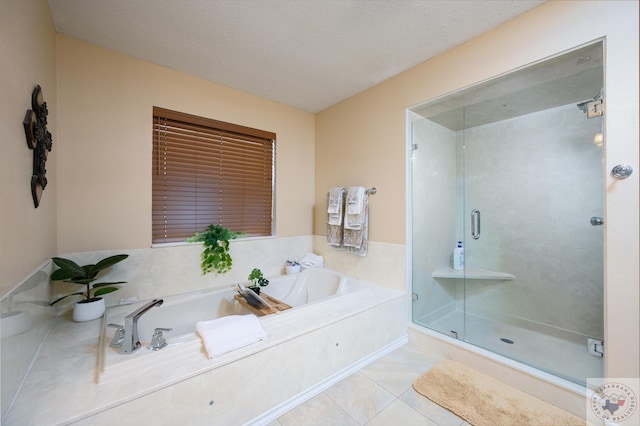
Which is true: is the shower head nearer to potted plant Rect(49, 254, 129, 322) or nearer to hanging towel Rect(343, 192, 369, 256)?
hanging towel Rect(343, 192, 369, 256)

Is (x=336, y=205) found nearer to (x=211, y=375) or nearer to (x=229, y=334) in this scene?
(x=229, y=334)

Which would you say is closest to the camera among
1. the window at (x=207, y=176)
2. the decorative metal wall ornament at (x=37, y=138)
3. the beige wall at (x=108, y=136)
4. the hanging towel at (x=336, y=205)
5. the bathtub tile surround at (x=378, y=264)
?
the decorative metal wall ornament at (x=37, y=138)

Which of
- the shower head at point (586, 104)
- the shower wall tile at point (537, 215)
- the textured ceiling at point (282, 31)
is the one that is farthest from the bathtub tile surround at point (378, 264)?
the textured ceiling at point (282, 31)

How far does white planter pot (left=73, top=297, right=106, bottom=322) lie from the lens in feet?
5.36

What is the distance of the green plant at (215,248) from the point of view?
7.45 ft

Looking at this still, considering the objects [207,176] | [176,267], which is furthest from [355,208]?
[176,267]

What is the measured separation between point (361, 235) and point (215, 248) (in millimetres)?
1426

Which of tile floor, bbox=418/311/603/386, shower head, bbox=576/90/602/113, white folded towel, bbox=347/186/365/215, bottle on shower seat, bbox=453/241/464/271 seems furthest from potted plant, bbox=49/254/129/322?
shower head, bbox=576/90/602/113

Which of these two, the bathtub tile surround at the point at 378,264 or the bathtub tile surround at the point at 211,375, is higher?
the bathtub tile surround at the point at 378,264

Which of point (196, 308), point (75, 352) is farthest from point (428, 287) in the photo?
point (75, 352)

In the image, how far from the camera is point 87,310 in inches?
65.0

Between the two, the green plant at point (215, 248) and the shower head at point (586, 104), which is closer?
the shower head at point (586, 104)

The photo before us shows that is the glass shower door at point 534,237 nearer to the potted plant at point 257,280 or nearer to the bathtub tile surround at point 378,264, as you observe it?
the bathtub tile surround at point 378,264

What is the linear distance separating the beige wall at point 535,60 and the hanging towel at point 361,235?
7cm
